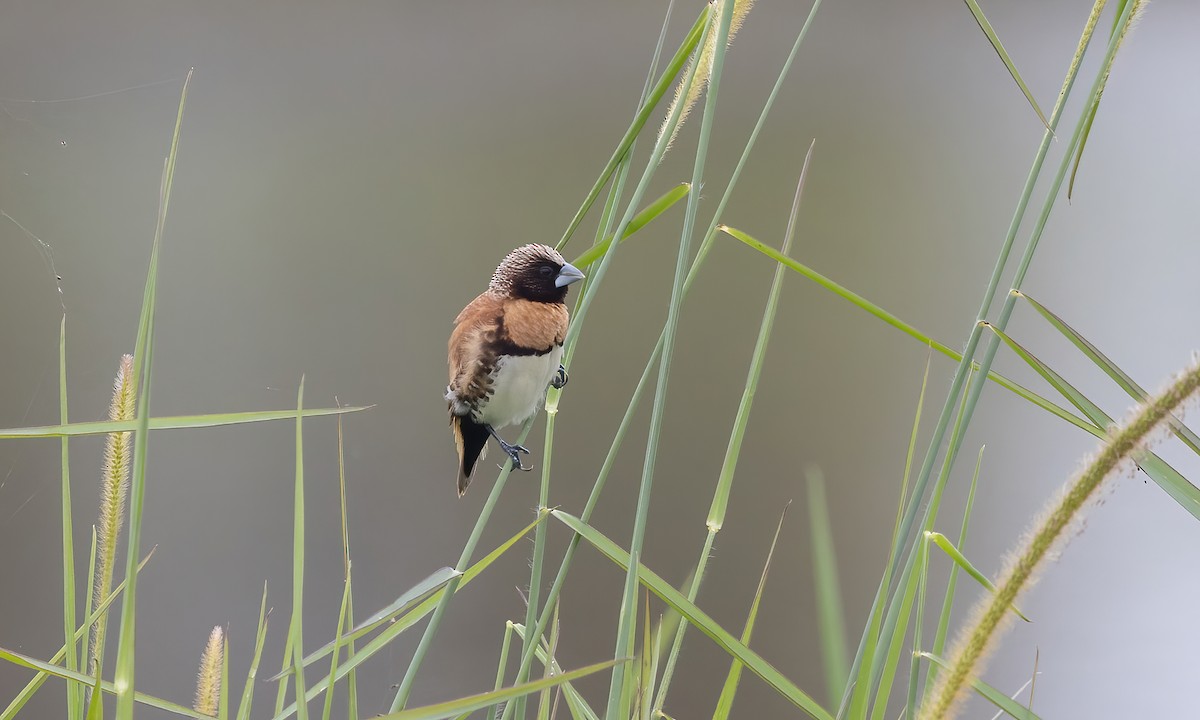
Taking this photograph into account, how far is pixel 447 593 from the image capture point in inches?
17.5

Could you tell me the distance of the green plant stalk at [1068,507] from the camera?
280 millimetres

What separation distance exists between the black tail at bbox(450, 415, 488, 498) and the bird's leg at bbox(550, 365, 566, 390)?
115 mm

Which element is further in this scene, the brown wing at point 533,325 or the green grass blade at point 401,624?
the brown wing at point 533,325

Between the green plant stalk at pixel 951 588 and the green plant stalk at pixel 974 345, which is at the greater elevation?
Answer: the green plant stalk at pixel 974 345

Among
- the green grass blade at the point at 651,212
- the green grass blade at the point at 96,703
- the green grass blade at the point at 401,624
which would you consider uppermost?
the green grass blade at the point at 651,212

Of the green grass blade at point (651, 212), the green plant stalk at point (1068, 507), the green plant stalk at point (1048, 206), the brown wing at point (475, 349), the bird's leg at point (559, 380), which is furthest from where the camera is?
the brown wing at point (475, 349)

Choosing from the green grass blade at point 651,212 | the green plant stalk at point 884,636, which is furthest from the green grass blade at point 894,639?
the green grass blade at point 651,212

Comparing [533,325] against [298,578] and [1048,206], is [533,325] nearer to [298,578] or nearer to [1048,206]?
[298,578]

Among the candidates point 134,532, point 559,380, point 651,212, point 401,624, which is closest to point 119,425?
point 134,532

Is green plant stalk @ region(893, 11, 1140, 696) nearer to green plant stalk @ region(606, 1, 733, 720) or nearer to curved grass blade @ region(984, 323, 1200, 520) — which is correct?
Result: curved grass blade @ region(984, 323, 1200, 520)

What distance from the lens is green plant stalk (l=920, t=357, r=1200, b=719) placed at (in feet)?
0.92

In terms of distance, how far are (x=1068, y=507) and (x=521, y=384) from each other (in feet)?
1.84

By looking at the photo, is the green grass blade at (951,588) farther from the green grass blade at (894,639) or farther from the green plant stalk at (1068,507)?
the green plant stalk at (1068,507)

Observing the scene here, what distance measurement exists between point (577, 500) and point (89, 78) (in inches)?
44.2
